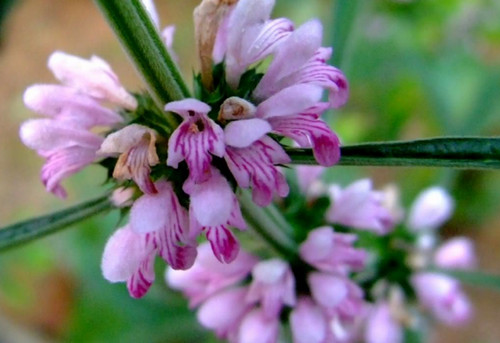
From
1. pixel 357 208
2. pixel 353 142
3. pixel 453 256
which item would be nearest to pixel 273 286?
pixel 357 208

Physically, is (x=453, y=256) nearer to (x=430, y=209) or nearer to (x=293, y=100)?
(x=430, y=209)

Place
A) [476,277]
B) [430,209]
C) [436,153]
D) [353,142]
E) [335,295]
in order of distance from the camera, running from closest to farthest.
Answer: [436,153] → [335,295] → [476,277] → [430,209] → [353,142]

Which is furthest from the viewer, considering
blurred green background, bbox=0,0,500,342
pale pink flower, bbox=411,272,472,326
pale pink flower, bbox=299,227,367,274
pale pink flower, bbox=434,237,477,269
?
blurred green background, bbox=0,0,500,342

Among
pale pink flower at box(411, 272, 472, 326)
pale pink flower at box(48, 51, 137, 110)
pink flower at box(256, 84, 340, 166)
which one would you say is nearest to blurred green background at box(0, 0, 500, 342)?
pale pink flower at box(411, 272, 472, 326)

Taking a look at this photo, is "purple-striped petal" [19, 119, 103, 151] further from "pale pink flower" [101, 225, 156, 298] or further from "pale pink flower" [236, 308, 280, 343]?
"pale pink flower" [236, 308, 280, 343]

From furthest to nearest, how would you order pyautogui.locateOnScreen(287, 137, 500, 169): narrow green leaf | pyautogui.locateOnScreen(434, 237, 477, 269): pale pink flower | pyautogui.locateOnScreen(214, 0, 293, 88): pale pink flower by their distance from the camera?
pyautogui.locateOnScreen(434, 237, 477, 269): pale pink flower → pyautogui.locateOnScreen(214, 0, 293, 88): pale pink flower → pyautogui.locateOnScreen(287, 137, 500, 169): narrow green leaf

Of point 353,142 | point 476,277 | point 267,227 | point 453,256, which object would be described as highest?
point 267,227
